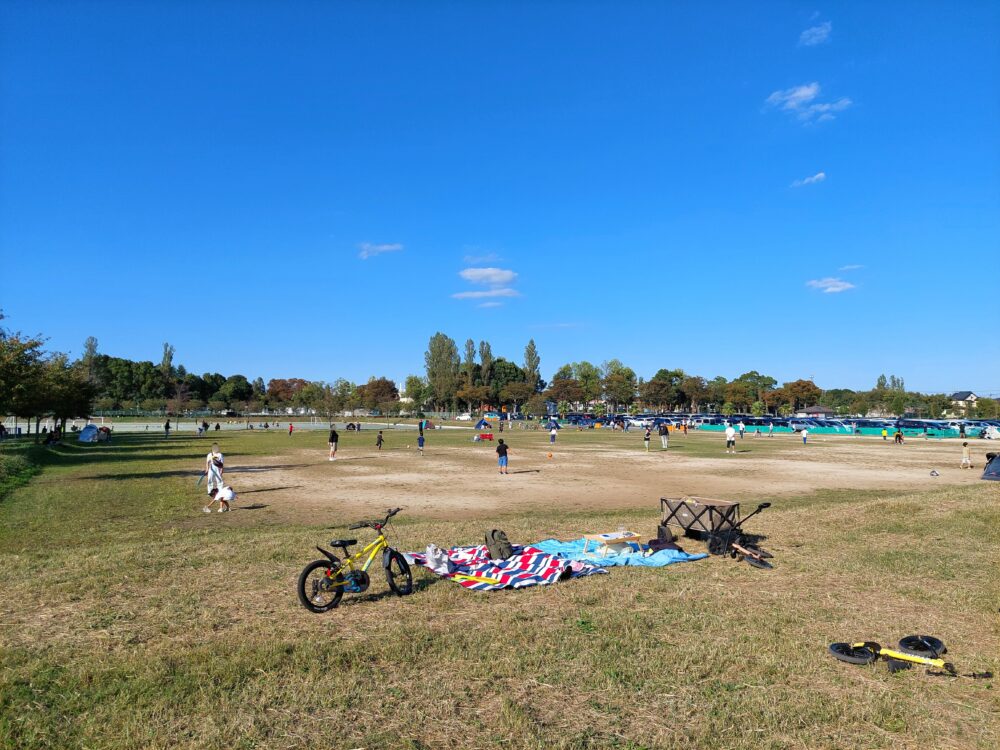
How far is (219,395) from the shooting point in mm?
155500

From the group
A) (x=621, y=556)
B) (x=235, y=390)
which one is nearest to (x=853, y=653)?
(x=621, y=556)

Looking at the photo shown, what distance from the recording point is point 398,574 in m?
8.83

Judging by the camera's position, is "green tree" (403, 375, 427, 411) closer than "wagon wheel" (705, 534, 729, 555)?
No

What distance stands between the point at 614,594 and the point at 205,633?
5166 millimetres

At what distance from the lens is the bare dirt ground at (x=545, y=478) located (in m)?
18.3

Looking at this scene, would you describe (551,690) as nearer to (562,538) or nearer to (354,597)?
(354,597)

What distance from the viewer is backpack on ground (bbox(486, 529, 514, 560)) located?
990 centimetres

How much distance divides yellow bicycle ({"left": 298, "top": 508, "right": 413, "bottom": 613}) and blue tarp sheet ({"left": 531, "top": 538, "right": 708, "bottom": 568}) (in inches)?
121

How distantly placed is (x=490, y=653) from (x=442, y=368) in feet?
471

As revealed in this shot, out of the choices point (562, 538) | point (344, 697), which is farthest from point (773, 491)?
point (344, 697)

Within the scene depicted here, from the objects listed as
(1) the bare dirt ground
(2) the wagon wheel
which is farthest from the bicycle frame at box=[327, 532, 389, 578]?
(1) the bare dirt ground

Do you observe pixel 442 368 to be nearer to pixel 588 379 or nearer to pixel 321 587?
pixel 588 379

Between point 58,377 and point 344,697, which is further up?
point 58,377

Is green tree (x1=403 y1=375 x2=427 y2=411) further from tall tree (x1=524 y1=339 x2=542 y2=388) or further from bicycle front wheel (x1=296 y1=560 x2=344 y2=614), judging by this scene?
bicycle front wheel (x1=296 y1=560 x2=344 y2=614)
